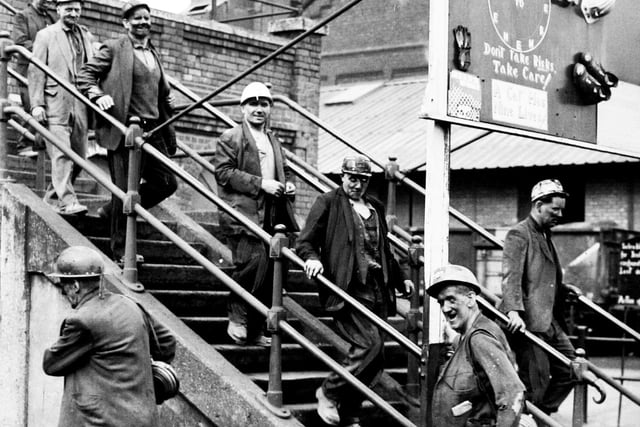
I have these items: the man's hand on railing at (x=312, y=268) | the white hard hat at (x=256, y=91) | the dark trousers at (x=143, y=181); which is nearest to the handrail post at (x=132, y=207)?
the dark trousers at (x=143, y=181)

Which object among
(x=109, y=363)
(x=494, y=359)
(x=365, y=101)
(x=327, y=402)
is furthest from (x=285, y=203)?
(x=365, y=101)

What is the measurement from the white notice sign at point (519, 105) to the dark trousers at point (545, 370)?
169 centimetres

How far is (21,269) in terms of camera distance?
7938mm

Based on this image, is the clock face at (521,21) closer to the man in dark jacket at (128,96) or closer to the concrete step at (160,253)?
the man in dark jacket at (128,96)

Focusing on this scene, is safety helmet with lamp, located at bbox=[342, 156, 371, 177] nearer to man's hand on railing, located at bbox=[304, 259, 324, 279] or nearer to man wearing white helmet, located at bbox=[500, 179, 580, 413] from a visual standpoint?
man's hand on railing, located at bbox=[304, 259, 324, 279]

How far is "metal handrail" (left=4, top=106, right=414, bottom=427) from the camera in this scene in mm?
6629

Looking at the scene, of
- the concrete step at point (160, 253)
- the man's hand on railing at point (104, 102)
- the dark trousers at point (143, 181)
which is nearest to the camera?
the dark trousers at point (143, 181)

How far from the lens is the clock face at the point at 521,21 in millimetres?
5984

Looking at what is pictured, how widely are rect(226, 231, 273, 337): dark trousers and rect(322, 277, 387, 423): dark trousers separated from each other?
28.9 inches

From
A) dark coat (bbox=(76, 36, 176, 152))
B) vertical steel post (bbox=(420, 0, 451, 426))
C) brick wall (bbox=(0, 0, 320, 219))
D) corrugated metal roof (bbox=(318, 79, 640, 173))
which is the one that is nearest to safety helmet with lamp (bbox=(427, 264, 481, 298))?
vertical steel post (bbox=(420, 0, 451, 426))

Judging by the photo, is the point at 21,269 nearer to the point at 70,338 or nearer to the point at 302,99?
the point at 70,338

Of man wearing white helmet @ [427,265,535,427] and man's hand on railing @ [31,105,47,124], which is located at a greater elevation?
man's hand on railing @ [31,105,47,124]

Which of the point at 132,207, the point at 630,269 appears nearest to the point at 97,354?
the point at 132,207

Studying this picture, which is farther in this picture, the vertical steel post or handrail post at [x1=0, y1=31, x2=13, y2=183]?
handrail post at [x1=0, y1=31, x2=13, y2=183]
